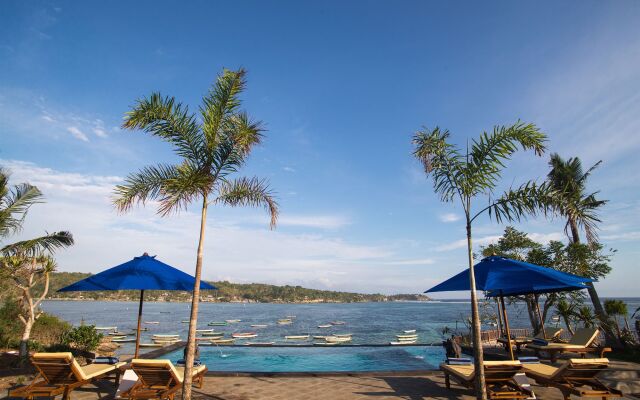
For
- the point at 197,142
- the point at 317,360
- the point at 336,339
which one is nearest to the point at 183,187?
the point at 197,142

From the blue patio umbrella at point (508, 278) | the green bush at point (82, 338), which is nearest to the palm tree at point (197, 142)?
the blue patio umbrella at point (508, 278)

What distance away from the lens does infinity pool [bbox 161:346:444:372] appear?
45.3 feet

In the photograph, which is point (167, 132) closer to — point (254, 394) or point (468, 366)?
point (254, 394)

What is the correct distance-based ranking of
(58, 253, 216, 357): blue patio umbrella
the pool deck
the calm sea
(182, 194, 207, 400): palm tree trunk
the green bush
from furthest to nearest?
the calm sea < the green bush < (58, 253, 216, 357): blue patio umbrella < the pool deck < (182, 194, 207, 400): palm tree trunk

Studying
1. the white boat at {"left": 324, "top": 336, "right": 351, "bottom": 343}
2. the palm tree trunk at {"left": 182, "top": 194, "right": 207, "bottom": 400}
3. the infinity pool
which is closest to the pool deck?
the palm tree trunk at {"left": 182, "top": 194, "right": 207, "bottom": 400}

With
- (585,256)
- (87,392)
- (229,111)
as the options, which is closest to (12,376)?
(87,392)

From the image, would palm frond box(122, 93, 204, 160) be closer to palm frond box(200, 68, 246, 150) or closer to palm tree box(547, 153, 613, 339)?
palm frond box(200, 68, 246, 150)

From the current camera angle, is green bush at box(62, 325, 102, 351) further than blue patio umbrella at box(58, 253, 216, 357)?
Yes

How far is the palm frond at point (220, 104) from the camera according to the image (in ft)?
20.6

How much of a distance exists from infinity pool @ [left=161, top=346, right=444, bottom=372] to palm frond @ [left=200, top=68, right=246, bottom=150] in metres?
9.57

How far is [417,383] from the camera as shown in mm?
7426

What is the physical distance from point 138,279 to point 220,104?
3.84 meters

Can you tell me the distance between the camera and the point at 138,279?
22.0 feet

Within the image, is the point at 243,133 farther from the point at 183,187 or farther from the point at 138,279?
the point at 138,279
